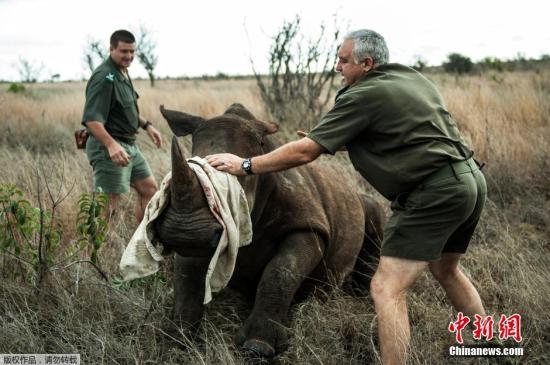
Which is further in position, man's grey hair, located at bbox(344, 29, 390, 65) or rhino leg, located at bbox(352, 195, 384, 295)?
rhino leg, located at bbox(352, 195, 384, 295)

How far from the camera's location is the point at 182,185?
3.03m

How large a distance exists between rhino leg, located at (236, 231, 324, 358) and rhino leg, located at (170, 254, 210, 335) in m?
0.42

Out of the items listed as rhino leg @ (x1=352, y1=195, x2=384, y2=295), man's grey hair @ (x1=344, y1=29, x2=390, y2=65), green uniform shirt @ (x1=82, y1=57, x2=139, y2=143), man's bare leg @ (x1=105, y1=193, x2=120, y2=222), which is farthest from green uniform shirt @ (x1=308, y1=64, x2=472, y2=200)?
man's bare leg @ (x1=105, y1=193, x2=120, y2=222)

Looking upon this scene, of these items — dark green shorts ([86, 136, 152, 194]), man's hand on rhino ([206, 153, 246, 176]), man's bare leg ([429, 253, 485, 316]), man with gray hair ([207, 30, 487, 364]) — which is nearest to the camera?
man with gray hair ([207, 30, 487, 364])

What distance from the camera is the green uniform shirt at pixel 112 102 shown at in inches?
226

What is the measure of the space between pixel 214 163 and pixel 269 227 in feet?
2.90

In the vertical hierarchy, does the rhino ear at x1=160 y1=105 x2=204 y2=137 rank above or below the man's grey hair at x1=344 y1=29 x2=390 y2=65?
below

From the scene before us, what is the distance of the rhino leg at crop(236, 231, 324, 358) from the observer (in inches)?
142

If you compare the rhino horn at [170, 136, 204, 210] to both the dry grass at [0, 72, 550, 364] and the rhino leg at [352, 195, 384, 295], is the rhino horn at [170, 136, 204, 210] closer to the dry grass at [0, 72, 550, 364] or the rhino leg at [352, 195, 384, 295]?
the dry grass at [0, 72, 550, 364]

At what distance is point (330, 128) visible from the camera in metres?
3.29

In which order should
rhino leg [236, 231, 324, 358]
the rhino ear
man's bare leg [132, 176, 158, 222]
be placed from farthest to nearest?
man's bare leg [132, 176, 158, 222] < the rhino ear < rhino leg [236, 231, 324, 358]

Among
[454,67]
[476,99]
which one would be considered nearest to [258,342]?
[476,99]

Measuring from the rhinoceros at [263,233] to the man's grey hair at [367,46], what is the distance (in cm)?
96

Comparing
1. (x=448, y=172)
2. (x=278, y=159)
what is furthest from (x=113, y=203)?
(x=448, y=172)
